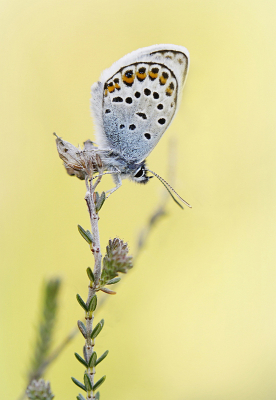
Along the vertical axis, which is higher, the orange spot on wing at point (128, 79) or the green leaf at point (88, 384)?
the orange spot on wing at point (128, 79)

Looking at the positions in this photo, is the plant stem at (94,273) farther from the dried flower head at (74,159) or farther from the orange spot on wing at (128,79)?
the orange spot on wing at (128,79)

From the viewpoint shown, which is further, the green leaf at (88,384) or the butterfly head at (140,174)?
the butterfly head at (140,174)

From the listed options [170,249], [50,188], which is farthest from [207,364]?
[50,188]

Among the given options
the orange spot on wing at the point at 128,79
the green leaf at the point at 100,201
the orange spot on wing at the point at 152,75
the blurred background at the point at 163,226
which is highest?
the orange spot on wing at the point at 152,75

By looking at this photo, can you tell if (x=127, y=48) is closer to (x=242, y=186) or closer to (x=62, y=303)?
(x=242, y=186)

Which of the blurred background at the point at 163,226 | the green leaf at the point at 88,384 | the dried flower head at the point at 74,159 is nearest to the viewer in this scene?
the green leaf at the point at 88,384

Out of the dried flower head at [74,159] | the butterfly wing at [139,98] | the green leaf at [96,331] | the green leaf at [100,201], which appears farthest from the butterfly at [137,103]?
the green leaf at [96,331]

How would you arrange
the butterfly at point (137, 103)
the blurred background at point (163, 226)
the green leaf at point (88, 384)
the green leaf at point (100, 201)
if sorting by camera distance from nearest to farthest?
1. the green leaf at point (88, 384)
2. the green leaf at point (100, 201)
3. the butterfly at point (137, 103)
4. the blurred background at point (163, 226)
